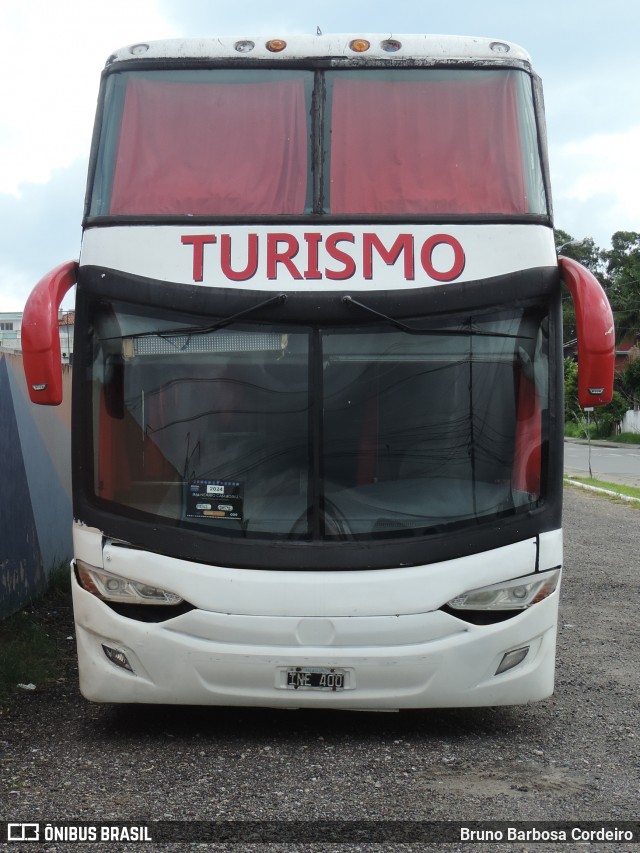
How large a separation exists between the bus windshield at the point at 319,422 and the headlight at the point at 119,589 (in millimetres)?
349

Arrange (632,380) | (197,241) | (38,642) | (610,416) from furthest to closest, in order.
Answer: (632,380), (610,416), (38,642), (197,241)

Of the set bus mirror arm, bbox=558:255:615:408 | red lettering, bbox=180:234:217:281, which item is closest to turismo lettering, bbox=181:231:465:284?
red lettering, bbox=180:234:217:281

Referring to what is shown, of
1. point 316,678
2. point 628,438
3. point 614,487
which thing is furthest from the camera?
point 628,438

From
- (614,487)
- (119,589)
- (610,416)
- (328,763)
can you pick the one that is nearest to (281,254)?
(119,589)

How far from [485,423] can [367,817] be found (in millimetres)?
2227

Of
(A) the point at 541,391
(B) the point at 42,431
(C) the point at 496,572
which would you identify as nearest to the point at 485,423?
(A) the point at 541,391

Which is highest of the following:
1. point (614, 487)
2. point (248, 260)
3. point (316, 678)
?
point (248, 260)

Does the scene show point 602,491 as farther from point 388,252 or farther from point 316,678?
point 316,678

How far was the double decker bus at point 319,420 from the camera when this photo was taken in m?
5.84

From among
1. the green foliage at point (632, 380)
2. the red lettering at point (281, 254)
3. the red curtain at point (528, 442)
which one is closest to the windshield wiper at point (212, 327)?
the red lettering at point (281, 254)

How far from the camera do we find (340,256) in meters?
6.11

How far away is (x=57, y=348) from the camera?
6.00m

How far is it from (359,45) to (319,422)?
2248 millimetres

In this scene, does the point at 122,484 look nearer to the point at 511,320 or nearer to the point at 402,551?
the point at 402,551
